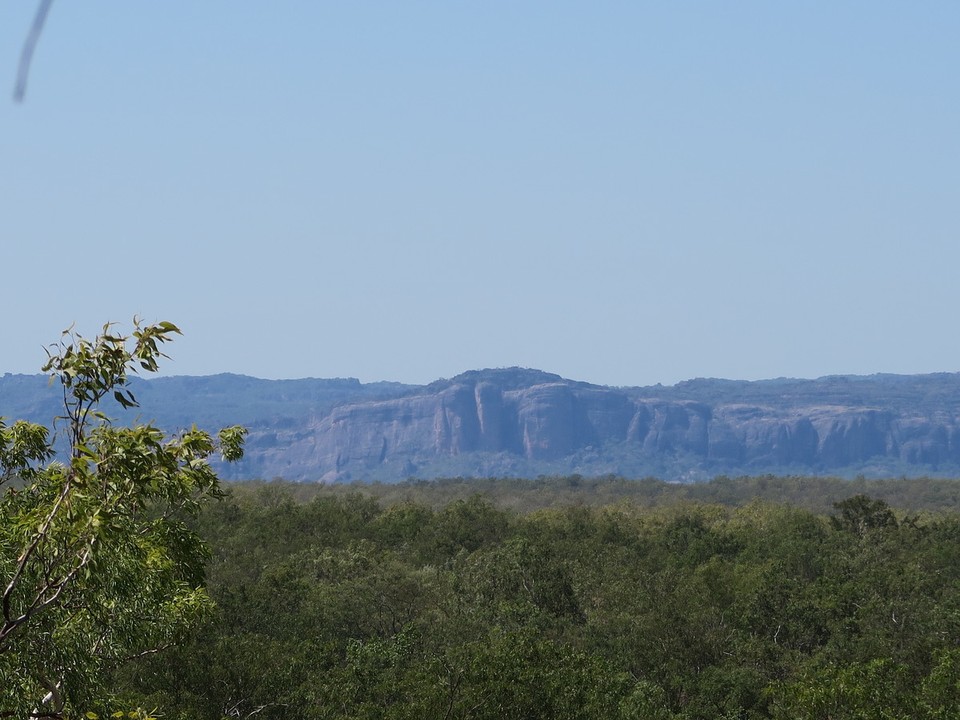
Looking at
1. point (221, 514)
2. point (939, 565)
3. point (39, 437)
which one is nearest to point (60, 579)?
point (39, 437)

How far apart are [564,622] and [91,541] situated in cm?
4735

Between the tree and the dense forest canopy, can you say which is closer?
A: the tree

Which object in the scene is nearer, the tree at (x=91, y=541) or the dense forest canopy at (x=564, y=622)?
the tree at (x=91, y=541)

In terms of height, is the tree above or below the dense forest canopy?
above

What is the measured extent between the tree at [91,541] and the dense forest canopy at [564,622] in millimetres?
11025

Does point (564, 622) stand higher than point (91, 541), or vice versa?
point (91, 541)

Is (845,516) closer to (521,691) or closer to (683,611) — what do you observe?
(683,611)

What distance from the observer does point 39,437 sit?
53.8 feet

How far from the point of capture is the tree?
12555 mm

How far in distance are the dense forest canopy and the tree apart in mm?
11025

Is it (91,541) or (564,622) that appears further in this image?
(564,622)

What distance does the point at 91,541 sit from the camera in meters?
12.2

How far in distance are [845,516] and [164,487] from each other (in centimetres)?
9400

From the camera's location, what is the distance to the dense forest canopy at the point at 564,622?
3591 centimetres
